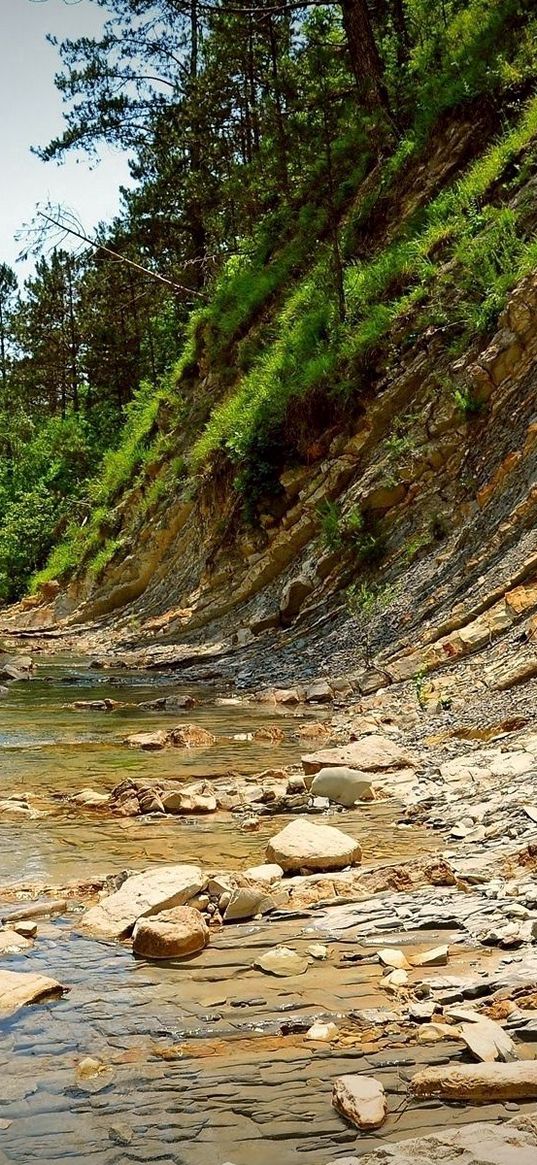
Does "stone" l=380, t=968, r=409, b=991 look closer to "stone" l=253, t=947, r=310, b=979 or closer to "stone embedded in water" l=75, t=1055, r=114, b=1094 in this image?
"stone" l=253, t=947, r=310, b=979

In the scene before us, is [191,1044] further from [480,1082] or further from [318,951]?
[480,1082]

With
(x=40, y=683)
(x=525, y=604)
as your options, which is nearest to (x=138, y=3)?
(x=40, y=683)

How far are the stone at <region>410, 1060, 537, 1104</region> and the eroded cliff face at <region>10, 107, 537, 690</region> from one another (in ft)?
18.0

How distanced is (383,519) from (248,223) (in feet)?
44.1

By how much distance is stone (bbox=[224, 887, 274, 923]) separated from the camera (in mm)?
4027

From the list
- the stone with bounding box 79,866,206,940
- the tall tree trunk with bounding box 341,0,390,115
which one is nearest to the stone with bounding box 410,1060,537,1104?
the stone with bounding box 79,866,206,940

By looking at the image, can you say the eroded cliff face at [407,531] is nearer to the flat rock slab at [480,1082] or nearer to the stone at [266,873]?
the stone at [266,873]

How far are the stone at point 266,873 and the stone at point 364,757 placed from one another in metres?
2.13

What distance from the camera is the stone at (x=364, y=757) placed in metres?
6.75

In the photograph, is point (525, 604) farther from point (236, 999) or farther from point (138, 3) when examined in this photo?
point (138, 3)

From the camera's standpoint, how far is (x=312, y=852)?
4645 mm

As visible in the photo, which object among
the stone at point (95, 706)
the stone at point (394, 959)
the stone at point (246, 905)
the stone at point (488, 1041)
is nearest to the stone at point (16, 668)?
the stone at point (95, 706)

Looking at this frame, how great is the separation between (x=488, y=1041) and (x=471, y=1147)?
0.50 m

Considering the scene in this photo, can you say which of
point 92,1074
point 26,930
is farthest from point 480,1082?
point 26,930
